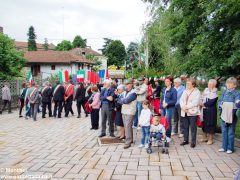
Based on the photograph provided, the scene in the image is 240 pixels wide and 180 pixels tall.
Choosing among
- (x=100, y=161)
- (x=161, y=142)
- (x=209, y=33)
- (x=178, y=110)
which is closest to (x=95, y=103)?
(x=178, y=110)

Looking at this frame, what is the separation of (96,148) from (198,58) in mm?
3692

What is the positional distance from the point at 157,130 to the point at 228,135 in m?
1.66

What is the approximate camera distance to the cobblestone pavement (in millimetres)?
5473

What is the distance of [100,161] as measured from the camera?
6.32 meters

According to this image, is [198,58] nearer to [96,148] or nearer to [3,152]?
[96,148]

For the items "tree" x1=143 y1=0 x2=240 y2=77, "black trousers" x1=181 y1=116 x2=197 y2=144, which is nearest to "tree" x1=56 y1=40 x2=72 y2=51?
"tree" x1=143 y1=0 x2=240 y2=77

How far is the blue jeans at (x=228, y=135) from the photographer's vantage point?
22.4ft

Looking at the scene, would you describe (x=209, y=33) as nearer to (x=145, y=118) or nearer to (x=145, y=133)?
(x=145, y=118)

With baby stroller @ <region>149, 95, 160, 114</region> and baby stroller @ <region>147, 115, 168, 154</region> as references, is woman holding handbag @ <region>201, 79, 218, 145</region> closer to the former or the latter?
baby stroller @ <region>147, 115, 168, 154</region>

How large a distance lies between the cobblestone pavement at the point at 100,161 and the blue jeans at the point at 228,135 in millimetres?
258

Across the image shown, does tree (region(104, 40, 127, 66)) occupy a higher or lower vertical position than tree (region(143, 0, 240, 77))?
higher

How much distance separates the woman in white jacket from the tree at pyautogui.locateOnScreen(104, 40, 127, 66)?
8530 cm

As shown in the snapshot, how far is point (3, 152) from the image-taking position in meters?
7.23

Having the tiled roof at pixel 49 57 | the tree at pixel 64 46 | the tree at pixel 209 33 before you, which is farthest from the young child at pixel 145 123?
the tree at pixel 64 46
